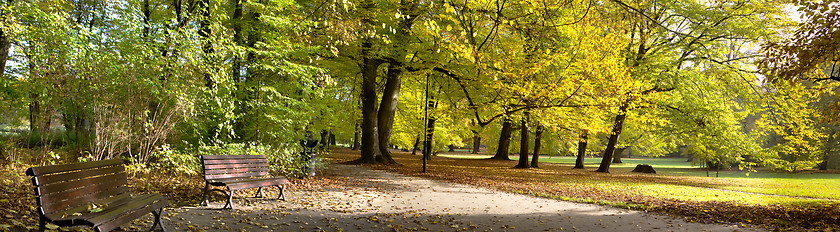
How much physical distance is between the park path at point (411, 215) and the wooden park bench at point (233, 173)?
0.30m

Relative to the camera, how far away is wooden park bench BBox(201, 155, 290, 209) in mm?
6297

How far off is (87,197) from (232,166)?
2.88 metres

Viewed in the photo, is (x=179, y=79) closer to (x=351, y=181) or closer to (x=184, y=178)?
(x=184, y=178)

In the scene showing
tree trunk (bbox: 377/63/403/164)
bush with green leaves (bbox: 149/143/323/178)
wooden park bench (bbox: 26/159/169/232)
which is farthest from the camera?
tree trunk (bbox: 377/63/403/164)

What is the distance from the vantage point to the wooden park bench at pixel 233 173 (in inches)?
248

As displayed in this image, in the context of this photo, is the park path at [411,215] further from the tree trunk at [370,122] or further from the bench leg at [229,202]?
the tree trunk at [370,122]

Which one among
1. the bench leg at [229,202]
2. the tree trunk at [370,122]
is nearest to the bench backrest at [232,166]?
the bench leg at [229,202]

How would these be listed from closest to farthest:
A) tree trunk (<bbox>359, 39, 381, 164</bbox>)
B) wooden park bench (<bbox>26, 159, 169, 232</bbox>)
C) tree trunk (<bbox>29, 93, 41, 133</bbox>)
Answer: wooden park bench (<bbox>26, 159, 169, 232</bbox>) < tree trunk (<bbox>29, 93, 41, 133</bbox>) < tree trunk (<bbox>359, 39, 381, 164</bbox>)

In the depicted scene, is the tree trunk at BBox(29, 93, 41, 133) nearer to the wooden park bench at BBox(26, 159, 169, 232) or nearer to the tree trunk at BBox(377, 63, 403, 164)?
the wooden park bench at BBox(26, 159, 169, 232)

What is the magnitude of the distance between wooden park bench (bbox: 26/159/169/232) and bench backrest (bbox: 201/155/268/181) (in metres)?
1.58

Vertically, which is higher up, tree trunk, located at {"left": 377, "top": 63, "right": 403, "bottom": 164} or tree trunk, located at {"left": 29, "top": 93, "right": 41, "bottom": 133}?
tree trunk, located at {"left": 377, "top": 63, "right": 403, "bottom": 164}

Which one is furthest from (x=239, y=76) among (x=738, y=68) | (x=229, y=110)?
(x=738, y=68)

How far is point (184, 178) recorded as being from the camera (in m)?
8.92

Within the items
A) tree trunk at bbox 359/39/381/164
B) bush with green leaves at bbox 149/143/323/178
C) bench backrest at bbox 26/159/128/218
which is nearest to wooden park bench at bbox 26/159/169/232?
bench backrest at bbox 26/159/128/218
